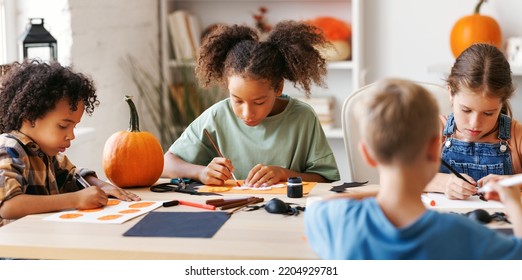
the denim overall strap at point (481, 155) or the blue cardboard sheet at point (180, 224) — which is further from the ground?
the denim overall strap at point (481, 155)

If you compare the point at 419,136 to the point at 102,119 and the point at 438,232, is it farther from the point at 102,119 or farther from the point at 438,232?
the point at 102,119

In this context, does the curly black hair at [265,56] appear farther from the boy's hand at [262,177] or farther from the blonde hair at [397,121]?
the blonde hair at [397,121]

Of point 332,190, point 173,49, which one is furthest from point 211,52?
point 173,49

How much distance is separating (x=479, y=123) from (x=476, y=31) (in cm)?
148

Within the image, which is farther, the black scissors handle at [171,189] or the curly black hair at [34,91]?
the black scissors handle at [171,189]

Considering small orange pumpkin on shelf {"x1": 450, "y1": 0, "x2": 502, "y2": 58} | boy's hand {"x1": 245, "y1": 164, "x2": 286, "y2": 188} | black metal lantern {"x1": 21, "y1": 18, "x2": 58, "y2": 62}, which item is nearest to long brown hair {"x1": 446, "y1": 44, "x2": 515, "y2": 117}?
boy's hand {"x1": 245, "y1": 164, "x2": 286, "y2": 188}

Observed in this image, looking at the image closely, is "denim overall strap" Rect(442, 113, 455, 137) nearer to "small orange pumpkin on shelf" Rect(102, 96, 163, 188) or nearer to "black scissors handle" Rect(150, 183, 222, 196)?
"black scissors handle" Rect(150, 183, 222, 196)

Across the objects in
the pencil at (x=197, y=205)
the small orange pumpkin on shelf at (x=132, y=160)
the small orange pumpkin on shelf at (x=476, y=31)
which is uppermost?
the small orange pumpkin on shelf at (x=476, y=31)

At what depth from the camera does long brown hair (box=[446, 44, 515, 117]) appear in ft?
6.86

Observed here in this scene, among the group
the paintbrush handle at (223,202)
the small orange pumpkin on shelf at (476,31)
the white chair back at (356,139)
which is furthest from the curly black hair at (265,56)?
the small orange pumpkin on shelf at (476,31)

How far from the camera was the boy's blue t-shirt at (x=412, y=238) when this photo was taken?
4.10ft

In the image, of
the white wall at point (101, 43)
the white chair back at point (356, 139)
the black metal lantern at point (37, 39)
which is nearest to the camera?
the white chair back at point (356, 139)

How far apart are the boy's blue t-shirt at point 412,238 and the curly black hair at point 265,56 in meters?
1.03

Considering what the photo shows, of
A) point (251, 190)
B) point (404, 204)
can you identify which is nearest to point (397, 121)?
point (404, 204)
